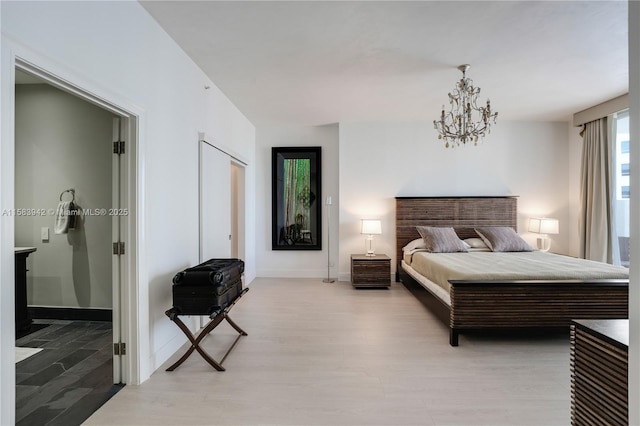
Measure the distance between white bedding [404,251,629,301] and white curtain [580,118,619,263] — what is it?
3.44ft

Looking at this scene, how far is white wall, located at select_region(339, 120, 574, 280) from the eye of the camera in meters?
5.43

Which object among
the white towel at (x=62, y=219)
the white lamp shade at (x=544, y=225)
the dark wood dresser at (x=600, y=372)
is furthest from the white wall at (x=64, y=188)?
the white lamp shade at (x=544, y=225)

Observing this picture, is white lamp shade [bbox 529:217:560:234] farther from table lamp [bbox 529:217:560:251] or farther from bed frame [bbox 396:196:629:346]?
bed frame [bbox 396:196:629:346]

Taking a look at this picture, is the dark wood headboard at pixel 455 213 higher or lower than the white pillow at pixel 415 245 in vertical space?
higher

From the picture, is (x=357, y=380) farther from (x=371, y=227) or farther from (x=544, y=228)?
(x=544, y=228)

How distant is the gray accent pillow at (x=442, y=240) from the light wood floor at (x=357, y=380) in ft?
4.81

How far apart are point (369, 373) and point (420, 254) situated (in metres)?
2.46

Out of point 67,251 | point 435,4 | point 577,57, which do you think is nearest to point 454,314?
point 435,4

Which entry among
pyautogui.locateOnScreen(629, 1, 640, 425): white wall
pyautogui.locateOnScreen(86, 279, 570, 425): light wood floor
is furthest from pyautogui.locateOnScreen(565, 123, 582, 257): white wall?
pyautogui.locateOnScreen(629, 1, 640, 425): white wall

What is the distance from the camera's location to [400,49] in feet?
9.52

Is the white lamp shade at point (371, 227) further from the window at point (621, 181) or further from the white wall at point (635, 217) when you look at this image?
the white wall at point (635, 217)

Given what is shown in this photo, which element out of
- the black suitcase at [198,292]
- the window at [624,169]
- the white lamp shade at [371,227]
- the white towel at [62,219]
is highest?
the window at [624,169]

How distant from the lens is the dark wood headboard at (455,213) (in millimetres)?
5285

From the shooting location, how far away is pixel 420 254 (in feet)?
14.8
